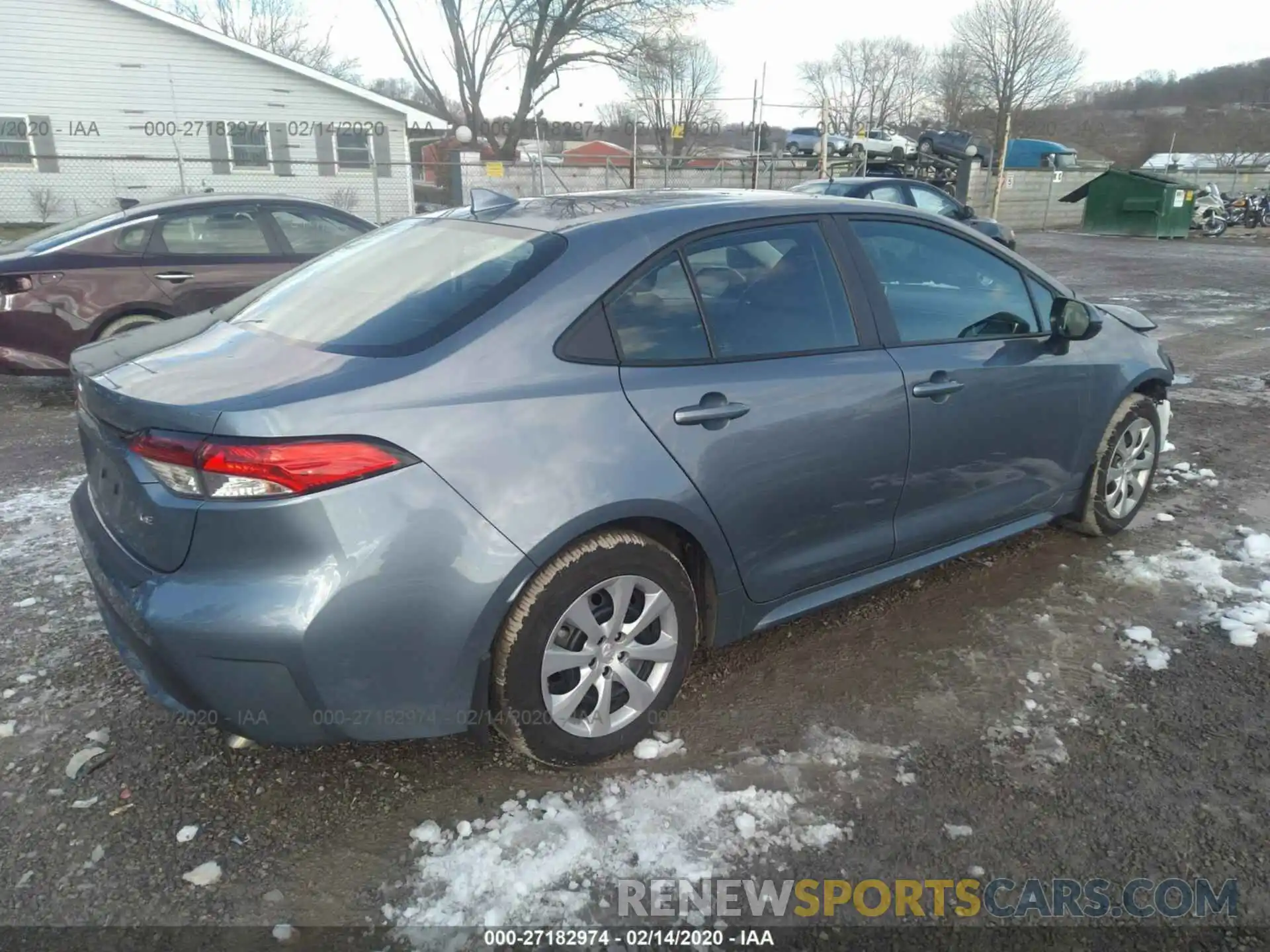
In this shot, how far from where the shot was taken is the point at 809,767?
2.65 m

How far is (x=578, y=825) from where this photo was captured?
2.40m

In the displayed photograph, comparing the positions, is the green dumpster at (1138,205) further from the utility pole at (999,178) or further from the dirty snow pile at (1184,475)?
the dirty snow pile at (1184,475)

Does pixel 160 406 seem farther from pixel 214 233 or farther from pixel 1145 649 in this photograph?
pixel 214 233

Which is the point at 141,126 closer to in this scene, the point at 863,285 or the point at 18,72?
the point at 18,72

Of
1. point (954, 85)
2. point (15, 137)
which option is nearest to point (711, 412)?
point (15, 137)

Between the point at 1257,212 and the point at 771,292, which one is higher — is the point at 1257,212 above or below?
below

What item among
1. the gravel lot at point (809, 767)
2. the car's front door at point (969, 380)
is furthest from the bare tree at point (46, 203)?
the car's front door at point (969, 380)

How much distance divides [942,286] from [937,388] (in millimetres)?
561

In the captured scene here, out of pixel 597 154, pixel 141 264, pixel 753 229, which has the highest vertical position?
pixel 597 154

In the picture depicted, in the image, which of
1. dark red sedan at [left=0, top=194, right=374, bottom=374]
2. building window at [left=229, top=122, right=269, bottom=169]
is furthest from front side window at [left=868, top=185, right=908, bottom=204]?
building window at [left=229, top=122, right=269, bottom=169]

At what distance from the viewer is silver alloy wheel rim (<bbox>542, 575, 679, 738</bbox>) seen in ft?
8.14

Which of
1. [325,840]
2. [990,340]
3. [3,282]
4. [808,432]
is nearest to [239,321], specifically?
[325,840]

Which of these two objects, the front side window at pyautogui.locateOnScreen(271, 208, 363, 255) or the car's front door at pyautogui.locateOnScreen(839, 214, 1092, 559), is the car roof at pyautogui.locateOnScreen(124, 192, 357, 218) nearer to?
the front side window at pyautogui.locateOnScreen(271, 208, 363, 255)

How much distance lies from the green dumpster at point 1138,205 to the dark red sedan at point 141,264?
24.2 metres
